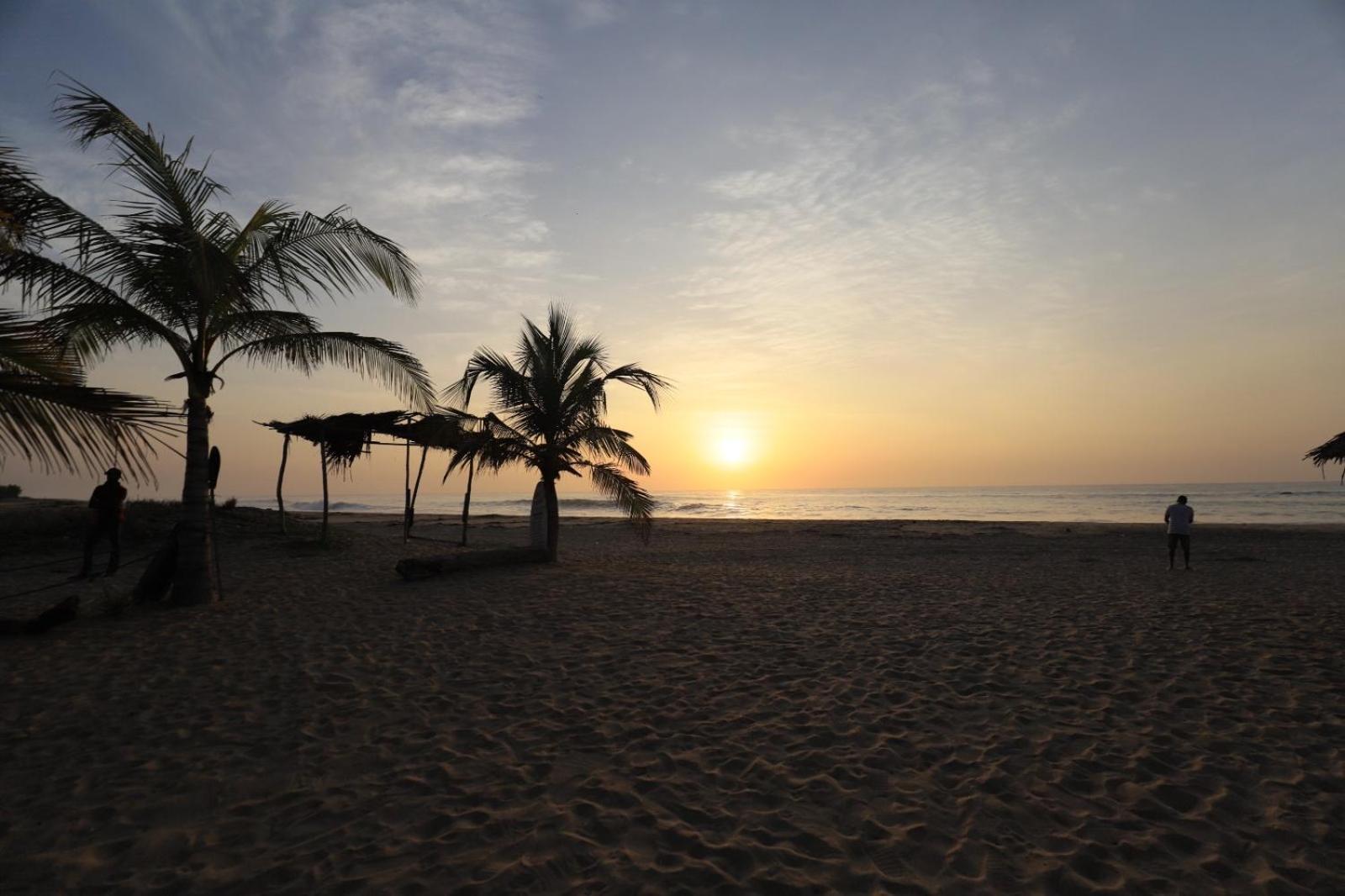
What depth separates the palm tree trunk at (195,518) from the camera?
28.6ft

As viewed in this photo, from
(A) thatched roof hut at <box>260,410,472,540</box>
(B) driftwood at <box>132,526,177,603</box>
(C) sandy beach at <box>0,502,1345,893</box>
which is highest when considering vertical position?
(A) thatched roof hut at <box>260,410,472,540</box>

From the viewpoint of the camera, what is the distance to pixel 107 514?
11.1 m

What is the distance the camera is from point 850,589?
37.8 ft

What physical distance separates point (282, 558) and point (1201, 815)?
609 inches

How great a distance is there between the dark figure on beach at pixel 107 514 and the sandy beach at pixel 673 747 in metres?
1.52

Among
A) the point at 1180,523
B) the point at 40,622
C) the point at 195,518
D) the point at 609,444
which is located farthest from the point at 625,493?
the point at 1180,523

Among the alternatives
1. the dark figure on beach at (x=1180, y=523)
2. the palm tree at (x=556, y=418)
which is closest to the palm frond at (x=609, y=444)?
the palm tree at (x=556, y=418)

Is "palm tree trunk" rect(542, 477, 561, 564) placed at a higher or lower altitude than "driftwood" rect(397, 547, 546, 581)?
higher

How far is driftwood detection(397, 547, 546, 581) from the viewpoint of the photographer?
38.7ft

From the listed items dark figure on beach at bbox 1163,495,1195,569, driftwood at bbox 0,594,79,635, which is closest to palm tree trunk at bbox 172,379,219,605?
driftwood at bbox 0,594,79,635

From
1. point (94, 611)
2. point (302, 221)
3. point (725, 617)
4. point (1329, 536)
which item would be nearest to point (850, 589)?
point (725, 617)

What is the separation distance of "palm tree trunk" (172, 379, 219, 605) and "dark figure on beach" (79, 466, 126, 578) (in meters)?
3.02

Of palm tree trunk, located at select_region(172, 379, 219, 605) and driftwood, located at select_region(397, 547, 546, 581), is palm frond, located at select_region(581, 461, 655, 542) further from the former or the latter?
palm tree trunk, located at select_region(172, 379, 219, 605)

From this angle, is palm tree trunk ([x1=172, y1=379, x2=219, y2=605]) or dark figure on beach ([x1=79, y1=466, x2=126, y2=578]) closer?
palm tree trunk ([x1=172, y1=379, x2=219, y2=605])
